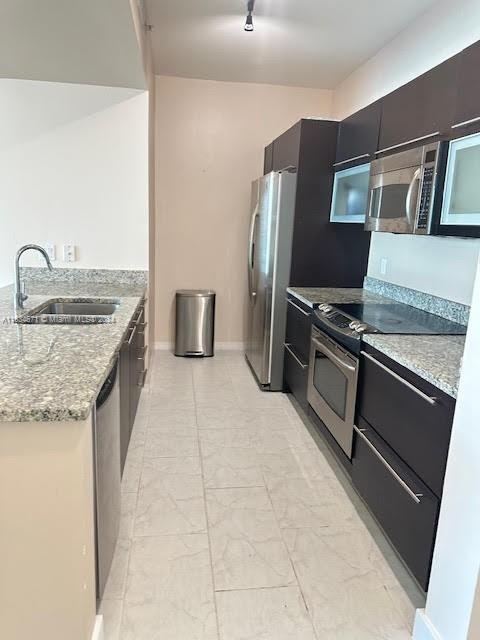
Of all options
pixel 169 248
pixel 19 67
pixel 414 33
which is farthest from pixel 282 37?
pixel 169 248

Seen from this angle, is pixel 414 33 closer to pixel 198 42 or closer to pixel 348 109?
pixel 348 109

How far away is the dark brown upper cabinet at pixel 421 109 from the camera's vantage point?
203 centimetres

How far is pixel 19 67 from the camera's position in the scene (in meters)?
2.84

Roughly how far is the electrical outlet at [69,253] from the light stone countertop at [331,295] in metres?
1.61

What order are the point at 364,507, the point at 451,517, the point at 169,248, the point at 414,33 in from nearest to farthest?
1. the point at 451,517
2. the point at 364,507
3. the point at 414,33
4. the point at 169,248

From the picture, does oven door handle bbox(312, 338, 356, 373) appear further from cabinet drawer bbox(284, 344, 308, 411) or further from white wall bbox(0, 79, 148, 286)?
white wall bbox(0, 79, 148, 286)

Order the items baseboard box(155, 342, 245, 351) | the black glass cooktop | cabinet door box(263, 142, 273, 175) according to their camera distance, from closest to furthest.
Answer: the black glass cooktop
cabinet door box(263, 142, 273, 175)
baseboard box(155, 342, 245, 351)

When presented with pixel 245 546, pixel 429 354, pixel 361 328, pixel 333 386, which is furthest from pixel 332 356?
pixel 245 546

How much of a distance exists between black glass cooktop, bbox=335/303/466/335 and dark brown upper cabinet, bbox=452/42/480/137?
35.5 inches

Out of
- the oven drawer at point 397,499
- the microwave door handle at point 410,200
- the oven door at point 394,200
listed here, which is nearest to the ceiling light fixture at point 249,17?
the oven door at point 394,200

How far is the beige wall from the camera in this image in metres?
4.46

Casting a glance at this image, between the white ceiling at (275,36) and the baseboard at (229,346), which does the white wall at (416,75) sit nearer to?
the white ceiling at (275,36)

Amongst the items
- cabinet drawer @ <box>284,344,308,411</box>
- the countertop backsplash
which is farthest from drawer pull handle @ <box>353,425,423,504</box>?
the countertop backsplash

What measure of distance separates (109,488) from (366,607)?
3.44ft
